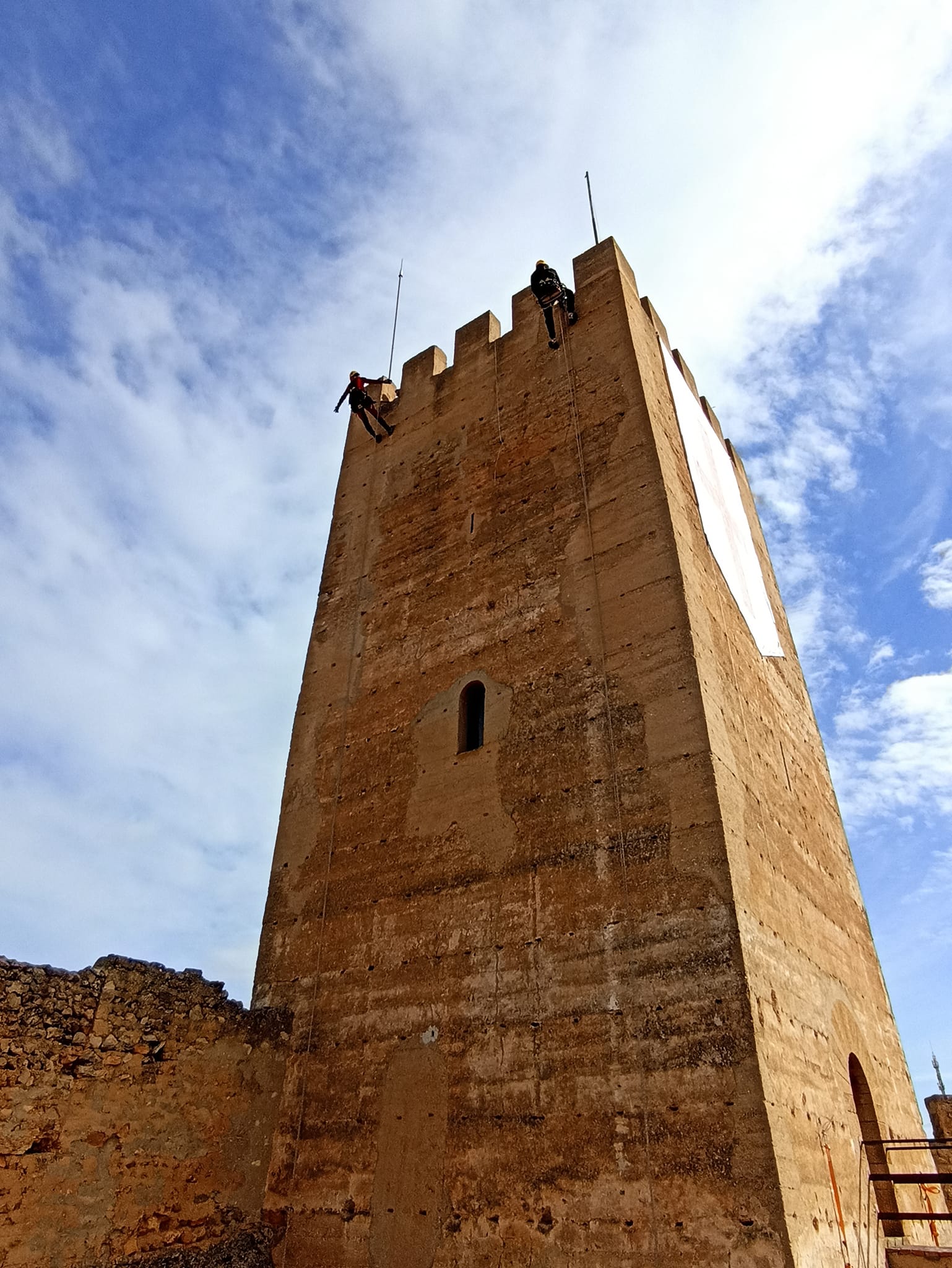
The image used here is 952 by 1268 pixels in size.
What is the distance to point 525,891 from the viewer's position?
271 inches

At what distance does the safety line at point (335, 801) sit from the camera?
7266mm

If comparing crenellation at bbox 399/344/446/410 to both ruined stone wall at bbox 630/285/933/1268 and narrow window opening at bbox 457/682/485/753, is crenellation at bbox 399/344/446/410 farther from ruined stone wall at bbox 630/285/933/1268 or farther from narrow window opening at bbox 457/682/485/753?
narrow window opening at bbox 457/682/485/753

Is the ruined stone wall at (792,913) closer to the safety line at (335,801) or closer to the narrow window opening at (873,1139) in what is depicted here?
the narrow window opening at (873,1139)

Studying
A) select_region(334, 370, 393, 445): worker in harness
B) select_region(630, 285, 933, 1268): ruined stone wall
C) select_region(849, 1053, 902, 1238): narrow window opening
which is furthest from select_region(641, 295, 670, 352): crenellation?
select_region(849, 1053, 902, 1238): narrow window opening

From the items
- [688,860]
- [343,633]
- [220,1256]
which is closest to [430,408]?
[343,633]

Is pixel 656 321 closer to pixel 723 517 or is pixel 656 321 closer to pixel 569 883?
pixel 723 517

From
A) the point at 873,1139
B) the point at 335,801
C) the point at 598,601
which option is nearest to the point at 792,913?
the point at 873,1139

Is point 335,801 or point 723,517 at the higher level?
point 723,517

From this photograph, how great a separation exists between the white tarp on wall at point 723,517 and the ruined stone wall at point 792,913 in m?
0.27

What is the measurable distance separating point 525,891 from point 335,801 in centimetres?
279

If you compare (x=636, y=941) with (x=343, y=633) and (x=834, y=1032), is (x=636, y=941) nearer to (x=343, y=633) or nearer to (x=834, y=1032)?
(x=834, y=1032)

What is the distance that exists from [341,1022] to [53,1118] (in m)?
2.37

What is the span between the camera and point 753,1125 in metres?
5.12

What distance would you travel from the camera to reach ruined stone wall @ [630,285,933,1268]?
5.65 meters
